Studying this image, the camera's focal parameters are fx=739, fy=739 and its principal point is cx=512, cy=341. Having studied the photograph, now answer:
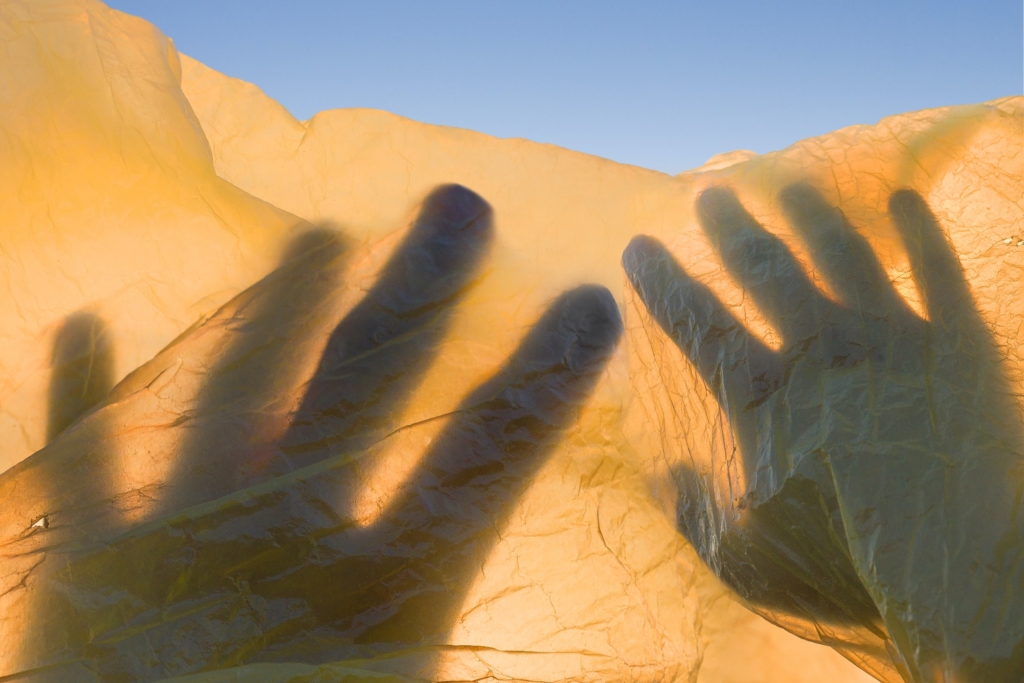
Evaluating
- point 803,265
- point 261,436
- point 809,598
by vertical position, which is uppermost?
point 803,265

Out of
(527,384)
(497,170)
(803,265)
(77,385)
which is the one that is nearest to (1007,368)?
(803,265)

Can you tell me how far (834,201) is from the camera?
0.77 metres

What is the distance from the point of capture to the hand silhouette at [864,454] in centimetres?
60

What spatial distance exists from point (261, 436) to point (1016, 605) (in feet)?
2.28

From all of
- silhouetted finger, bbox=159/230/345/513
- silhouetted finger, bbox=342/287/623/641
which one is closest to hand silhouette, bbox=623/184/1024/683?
silhouetted finger, bbox=342/287/623/641

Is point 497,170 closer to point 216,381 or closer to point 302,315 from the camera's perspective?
point 302,315

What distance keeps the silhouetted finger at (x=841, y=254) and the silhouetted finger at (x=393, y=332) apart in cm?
35

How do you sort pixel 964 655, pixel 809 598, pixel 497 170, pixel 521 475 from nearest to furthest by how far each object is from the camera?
1. pixel 964 655
2. pixel 809 598
3. pixel 521 475
4. pixel 497 170

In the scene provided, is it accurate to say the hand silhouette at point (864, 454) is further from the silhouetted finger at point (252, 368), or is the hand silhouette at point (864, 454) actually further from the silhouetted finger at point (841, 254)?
the silhouetted finger at point (252, 368)

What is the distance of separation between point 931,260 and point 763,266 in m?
0.15

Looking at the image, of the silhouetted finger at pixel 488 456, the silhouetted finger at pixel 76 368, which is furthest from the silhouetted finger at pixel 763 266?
the silhouetted finger at pixel 76 368

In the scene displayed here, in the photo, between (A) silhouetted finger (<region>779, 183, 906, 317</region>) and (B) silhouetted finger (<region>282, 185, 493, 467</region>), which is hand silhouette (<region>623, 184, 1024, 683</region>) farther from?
(B) silhouetted finger (<region>282, 185, 493, 467</region>)

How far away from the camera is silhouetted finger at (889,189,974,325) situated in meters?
0.70

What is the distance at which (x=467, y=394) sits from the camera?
82cm
